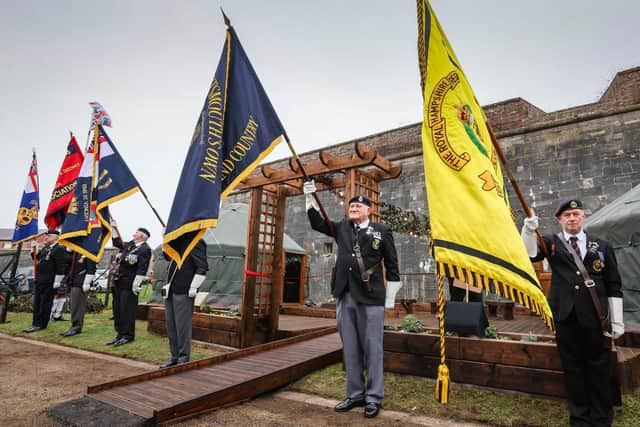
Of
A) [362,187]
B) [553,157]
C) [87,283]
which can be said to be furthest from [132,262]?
[553,157]

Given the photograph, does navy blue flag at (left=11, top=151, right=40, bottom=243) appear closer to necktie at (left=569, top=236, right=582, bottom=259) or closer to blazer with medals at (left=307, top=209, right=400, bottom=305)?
blazer with medals at (left=307, top=209, right=400, bottom=305)

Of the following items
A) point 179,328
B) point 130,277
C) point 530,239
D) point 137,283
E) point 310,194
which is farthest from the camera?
point 130,277

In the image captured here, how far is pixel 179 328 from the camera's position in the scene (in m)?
4.56

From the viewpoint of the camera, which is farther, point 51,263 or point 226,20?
point 51,263

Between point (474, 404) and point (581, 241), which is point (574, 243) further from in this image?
point (474, 404)

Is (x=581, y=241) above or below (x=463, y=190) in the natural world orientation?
below

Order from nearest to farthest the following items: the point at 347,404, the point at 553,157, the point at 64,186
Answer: the point at 347,404, the point at 64,186, the point at 553,157

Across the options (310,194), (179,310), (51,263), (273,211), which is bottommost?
(179,310)

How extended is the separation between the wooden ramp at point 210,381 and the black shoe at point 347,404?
0.80m

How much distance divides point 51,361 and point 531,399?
5617mm

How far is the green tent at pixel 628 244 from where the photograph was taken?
5859 millimetres

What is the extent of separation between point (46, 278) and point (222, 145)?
610 centimetres

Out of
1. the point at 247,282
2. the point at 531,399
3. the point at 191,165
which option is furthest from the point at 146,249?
the point at 531,399

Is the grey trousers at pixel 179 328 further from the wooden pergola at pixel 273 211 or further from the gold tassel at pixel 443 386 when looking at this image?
the gold tassel at pixel 443 386
